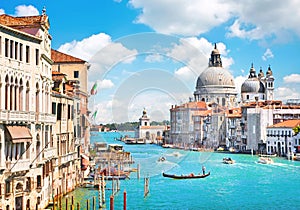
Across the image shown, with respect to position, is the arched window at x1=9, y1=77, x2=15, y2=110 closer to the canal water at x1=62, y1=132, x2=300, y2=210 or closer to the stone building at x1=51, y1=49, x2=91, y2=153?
the canal water at x1=62, y1=132, x2=300, y2=210

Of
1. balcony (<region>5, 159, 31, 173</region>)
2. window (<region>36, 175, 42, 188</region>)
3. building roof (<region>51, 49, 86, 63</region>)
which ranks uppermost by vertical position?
building roof (<region>51, 49, 86, 63</region>)

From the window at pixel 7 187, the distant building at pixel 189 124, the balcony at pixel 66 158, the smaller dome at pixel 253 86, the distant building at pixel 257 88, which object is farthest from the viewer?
the smaller dome at pixel 253 86

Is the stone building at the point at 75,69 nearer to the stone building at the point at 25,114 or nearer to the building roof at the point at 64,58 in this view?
the building roof at the point at 64,58

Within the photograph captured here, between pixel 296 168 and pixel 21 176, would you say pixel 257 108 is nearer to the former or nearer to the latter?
pixel 296 168

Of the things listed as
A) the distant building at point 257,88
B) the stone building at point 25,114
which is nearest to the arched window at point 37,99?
the stone building at point 25,114

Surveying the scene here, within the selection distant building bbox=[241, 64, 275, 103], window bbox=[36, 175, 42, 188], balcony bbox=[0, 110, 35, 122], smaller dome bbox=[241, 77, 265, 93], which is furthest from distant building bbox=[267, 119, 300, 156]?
balcony bbox=[0, 110, 35, 122]

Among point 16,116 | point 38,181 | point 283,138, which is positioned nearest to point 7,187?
point 16,116
